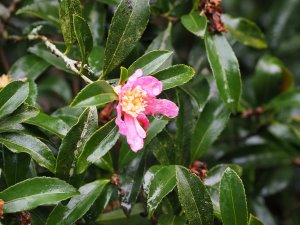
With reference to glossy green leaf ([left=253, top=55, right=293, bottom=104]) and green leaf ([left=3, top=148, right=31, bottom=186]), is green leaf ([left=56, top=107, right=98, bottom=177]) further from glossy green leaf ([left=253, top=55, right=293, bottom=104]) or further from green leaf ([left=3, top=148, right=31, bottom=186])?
glossy green leaf ([left=253, top=55, right=293, bottom=104])

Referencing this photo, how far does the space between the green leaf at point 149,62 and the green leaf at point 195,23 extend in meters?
0.17

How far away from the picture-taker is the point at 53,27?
1.60 metres

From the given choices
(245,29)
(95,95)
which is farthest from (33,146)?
(245,29)

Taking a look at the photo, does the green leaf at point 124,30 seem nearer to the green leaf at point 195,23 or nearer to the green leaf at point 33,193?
the green leaf at point 195,23

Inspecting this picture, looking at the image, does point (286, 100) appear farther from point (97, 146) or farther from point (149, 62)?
point (97, 146)

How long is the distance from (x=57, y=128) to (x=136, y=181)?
10.4 inches

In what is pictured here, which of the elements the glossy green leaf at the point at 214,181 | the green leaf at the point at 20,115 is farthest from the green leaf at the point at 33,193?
the glossy green leaf at the point at 214,181

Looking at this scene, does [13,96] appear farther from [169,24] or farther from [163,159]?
[169,24]

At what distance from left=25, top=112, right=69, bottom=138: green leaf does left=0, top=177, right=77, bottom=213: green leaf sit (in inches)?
5.2

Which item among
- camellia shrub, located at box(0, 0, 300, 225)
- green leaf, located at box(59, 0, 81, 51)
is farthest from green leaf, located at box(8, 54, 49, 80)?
green leaf, located at box(59, 0, 81, 51)

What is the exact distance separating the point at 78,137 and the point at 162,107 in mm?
189

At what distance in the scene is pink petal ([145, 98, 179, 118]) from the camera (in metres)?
1.17

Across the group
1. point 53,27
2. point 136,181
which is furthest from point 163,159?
point 53,27

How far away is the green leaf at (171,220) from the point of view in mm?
1234
